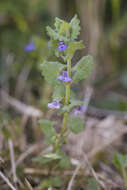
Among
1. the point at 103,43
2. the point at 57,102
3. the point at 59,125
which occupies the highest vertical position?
Result: the point at 103,43

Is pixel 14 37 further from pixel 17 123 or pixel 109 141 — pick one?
pixel 109 141

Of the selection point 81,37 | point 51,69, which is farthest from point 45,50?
point 51,69

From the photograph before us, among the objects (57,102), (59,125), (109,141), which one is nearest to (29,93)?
(59,125)

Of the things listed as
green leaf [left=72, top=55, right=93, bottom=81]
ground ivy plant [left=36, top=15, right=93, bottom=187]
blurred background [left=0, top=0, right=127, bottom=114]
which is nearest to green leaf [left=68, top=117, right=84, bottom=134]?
ground ivy plant [left=36, top=15, right=93, bottom=187]

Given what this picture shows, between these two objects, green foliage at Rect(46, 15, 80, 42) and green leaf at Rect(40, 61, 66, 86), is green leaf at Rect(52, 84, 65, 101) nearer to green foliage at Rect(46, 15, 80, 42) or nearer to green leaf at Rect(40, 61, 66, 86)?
green leaf at Rect(40, 61, 66, 86)

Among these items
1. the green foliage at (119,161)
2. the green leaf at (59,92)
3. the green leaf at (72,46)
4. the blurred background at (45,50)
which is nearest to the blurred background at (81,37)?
the blurred background at (45,50)

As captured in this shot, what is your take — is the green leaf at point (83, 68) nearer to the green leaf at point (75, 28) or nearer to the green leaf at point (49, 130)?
the green leaf at point (75, 28)

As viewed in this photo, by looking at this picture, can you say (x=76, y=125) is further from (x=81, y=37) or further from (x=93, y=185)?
(x=81, y=37)
